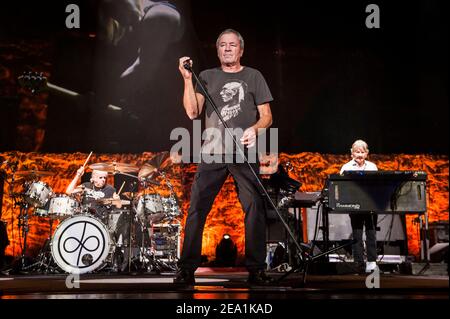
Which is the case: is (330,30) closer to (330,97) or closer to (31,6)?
(330,97)

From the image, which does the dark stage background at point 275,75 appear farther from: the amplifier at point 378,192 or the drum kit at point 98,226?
the amplifier at point 378,192

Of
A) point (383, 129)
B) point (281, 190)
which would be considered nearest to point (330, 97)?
point (383, 129)

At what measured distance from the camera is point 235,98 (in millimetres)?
3246

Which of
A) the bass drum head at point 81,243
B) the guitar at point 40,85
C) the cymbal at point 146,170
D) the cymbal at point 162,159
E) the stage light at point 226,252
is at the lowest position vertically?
the stage light at point 226,252

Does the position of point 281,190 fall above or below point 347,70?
below

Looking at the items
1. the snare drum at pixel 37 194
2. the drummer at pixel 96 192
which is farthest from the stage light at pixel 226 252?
the snare drum at pixel 37 194

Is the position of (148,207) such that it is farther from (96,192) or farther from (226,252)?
(226,252)

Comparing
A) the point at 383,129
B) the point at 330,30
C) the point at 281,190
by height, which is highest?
the point at 330,30

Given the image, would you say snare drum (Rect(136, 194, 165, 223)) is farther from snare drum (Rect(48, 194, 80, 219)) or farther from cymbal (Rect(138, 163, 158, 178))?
snare drum (Rect(48, 194, 80, 219))

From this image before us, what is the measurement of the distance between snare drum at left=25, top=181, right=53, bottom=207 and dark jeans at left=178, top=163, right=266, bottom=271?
3537 mm

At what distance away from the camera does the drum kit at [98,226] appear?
5219mm

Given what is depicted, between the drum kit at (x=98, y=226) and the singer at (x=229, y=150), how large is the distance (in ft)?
8.14

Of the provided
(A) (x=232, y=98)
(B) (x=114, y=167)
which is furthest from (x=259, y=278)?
(B) (x=114, y=167)
